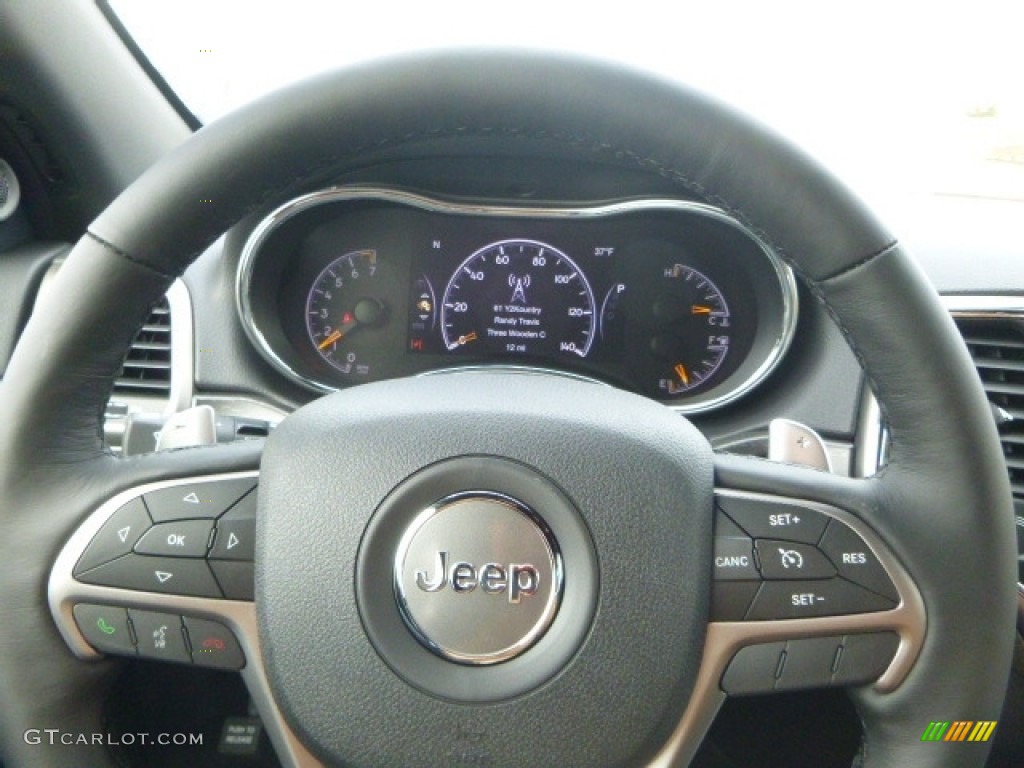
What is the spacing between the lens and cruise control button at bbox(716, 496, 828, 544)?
0.99 metres

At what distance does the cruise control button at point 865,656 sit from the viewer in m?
0.97

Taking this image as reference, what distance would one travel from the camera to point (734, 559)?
0.98m

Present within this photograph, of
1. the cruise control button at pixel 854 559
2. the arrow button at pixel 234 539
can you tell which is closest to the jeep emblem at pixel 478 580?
the arrow button at pixel 234 539

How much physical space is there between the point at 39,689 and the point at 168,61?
5.15ft

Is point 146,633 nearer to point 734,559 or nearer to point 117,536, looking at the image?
point 117,536

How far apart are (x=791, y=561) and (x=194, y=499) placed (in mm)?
543

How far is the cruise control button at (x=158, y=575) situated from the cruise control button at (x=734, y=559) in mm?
447

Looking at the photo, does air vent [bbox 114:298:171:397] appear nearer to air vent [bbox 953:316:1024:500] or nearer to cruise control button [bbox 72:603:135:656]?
cruise control button [bbox 72:603:135:656]

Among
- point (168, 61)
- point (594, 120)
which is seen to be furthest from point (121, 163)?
point (594, 120)

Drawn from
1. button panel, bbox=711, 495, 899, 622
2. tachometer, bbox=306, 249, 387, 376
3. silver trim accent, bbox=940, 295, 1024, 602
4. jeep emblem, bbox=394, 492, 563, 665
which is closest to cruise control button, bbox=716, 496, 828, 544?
button panel, bbox=711, 495, 899, 622

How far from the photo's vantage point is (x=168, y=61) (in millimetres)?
2199

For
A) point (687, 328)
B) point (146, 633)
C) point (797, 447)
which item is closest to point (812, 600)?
point (797, 447)

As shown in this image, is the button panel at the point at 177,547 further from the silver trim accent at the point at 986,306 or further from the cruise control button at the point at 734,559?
the silver trim accent at the point at 986,306

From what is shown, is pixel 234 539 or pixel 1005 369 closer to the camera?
pixel 234 539
